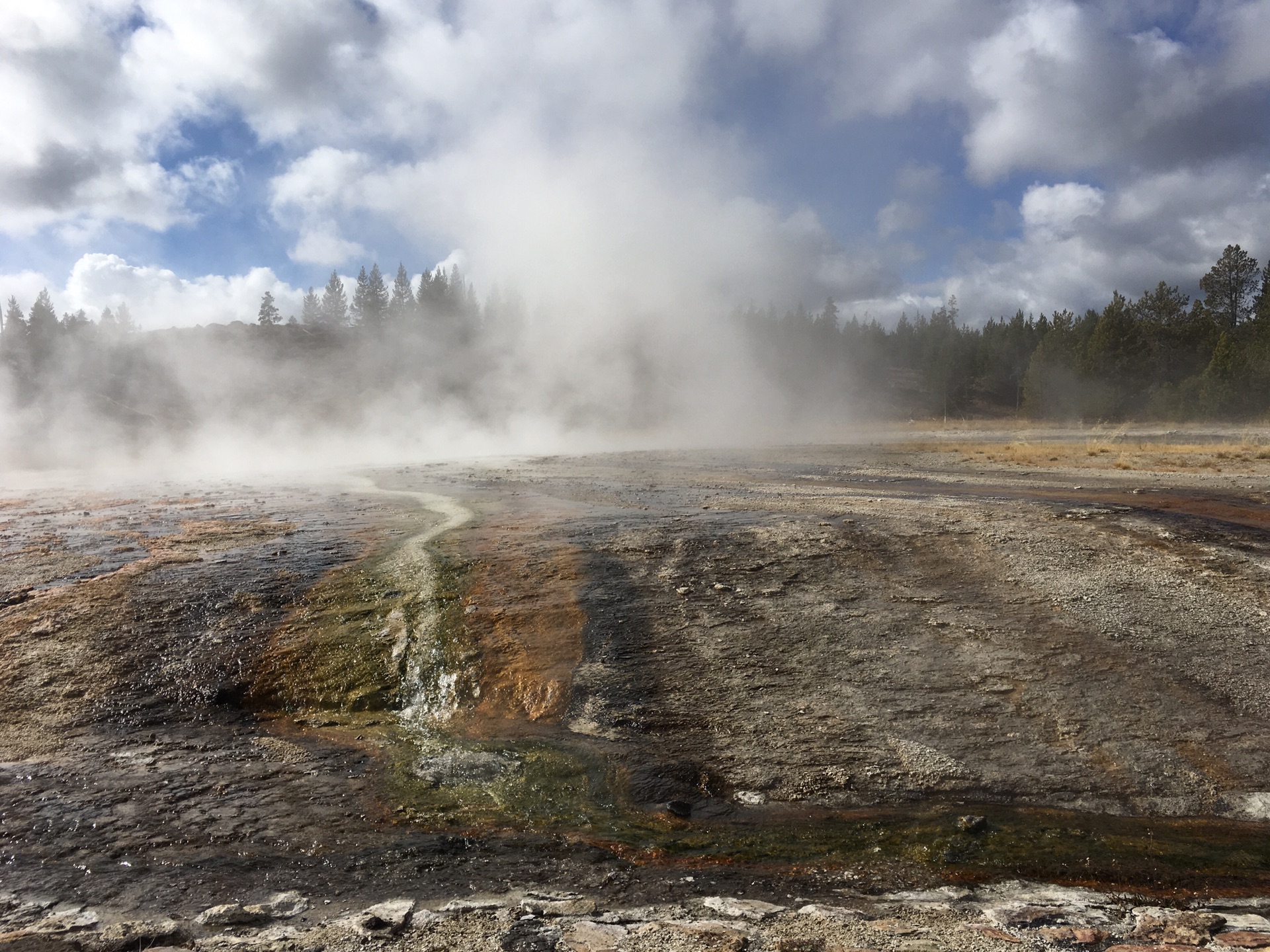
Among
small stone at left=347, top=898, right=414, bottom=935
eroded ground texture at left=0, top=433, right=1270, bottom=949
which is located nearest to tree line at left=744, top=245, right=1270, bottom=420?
eroded ground texture at left=0, top=433, right=1270, bottom=949

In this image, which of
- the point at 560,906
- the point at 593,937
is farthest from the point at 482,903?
the point at 593,937

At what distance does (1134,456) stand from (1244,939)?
1961cm

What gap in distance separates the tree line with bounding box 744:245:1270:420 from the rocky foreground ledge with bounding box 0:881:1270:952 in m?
43.3

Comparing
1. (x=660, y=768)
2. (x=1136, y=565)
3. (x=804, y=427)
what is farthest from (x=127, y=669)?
(x=804, y=427)

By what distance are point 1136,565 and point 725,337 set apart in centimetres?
5169

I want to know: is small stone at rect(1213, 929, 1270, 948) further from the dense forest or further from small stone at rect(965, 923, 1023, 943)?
the dense forest

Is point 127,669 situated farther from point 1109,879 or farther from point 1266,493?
point 1266,493

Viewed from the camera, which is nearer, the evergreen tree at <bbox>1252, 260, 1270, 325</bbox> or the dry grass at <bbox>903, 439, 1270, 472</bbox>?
the dry grass at <bbox>903, 439, 1270, 472</bbox>

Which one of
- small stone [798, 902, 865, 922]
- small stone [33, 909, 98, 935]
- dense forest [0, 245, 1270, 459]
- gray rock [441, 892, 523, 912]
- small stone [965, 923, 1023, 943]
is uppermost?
dense forest [0, 245, 1270, 459]

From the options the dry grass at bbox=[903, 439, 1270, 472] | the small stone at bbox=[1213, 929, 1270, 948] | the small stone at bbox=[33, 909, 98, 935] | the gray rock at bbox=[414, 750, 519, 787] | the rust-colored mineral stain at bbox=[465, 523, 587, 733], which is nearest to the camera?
the small stone at bbox=[1213, 929, 1270, 948]

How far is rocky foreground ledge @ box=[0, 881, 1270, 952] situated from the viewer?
2.63 metres

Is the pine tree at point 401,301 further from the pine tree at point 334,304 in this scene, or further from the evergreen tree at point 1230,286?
the evergreen tree at point 1230,286

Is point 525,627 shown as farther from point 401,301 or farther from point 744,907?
point 401,301

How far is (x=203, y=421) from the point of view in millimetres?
37156
